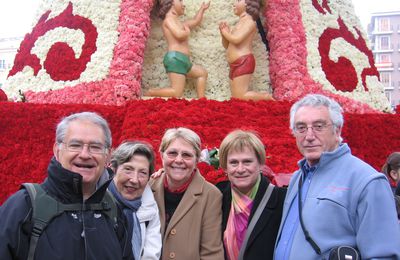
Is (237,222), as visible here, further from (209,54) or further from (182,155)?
(209,54)

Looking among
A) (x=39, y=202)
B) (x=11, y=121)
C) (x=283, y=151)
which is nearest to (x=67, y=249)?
(x=39, y=202)

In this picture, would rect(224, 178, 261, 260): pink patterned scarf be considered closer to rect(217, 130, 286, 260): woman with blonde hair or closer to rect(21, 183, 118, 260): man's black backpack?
rect(217, 130, 286, 260): woman with blonde hair

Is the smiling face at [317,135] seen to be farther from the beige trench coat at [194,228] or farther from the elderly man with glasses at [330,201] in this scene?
the beige trench coat at [194,228]

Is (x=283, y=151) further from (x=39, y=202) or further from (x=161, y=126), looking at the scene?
(x=39, y=202)

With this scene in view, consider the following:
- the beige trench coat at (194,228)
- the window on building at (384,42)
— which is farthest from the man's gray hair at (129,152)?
the window on building at (384,42)

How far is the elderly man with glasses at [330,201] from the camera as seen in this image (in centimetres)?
240

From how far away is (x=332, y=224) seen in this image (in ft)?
8.38

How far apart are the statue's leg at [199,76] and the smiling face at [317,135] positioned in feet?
22.5

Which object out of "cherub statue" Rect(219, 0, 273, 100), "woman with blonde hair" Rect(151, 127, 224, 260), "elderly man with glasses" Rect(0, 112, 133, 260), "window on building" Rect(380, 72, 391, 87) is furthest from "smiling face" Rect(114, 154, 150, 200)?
"window on building" Rect(380, 72, 391, 87)

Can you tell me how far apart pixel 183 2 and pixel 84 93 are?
123 inches

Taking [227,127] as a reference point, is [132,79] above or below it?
above

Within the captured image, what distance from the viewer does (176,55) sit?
9367 mm

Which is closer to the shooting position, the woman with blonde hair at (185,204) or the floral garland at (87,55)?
the woman with blonde hair at (185,204)

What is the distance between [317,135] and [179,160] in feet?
3.42
